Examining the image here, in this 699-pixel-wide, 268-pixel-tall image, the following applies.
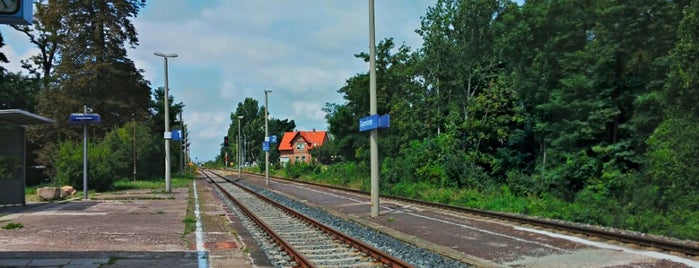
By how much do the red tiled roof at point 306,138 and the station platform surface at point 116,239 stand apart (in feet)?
352

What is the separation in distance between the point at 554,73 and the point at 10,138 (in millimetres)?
28053

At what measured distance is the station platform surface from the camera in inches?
384

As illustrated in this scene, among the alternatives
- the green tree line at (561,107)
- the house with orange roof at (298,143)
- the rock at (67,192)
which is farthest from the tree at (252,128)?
the rock at (67,192)

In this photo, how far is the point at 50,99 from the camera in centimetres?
4856

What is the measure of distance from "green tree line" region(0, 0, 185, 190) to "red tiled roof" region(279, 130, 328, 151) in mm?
72838

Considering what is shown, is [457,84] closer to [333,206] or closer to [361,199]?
[361,199]

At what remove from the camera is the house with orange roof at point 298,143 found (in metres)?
126

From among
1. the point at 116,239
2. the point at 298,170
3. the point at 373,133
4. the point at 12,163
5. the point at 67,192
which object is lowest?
the point at 116,239

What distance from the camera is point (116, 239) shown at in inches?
500

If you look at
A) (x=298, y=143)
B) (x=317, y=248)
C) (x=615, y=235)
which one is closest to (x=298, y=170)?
(x=317, y=248)

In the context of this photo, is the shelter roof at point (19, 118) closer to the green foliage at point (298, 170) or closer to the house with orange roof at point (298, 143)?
the green foliage at point (298, 170)

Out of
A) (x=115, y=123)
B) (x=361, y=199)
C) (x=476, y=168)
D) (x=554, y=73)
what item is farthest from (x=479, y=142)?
(x=115, y=123)

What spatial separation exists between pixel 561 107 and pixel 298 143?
100 m

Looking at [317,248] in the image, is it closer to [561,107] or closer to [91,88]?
[561,107]
